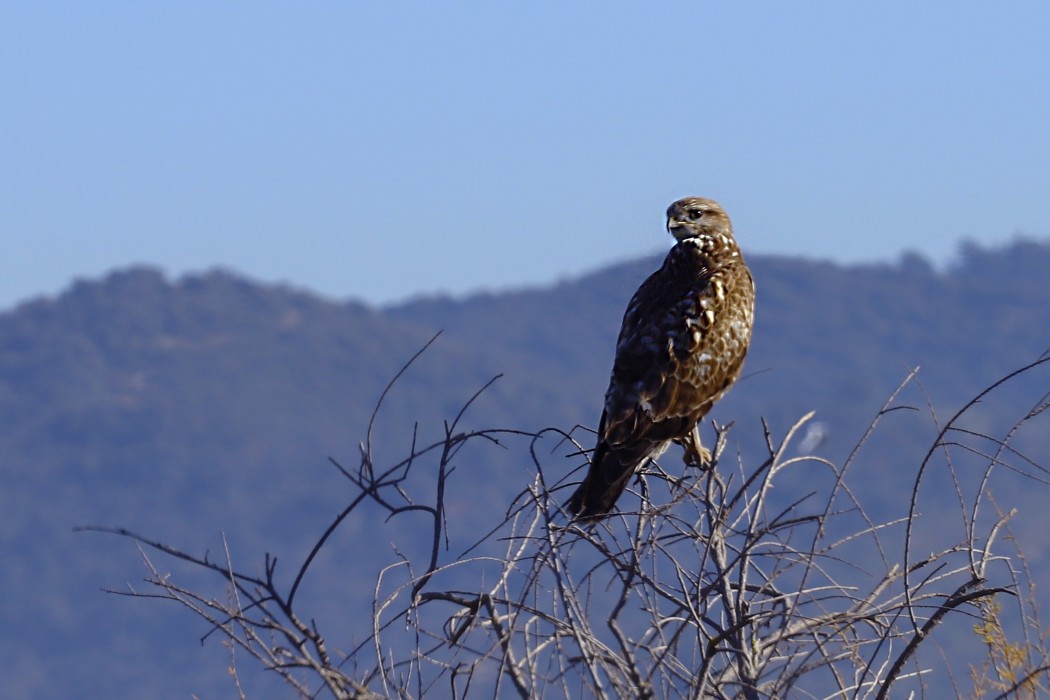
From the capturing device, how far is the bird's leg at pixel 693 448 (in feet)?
25.3

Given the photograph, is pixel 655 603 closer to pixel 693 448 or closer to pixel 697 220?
pixel 693 448

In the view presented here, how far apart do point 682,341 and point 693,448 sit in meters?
0.51

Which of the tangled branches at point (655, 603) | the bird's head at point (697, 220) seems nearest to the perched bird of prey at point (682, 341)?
the bird's head at point (697, 220)

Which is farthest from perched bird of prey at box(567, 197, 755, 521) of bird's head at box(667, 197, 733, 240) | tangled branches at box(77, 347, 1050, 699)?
tangled branches at box(77, 347, 1050, 699)

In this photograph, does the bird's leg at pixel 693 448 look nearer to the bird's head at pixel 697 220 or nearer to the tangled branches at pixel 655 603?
the bird's head at pixel 697 220

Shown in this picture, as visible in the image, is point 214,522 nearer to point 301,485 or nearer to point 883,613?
point 301,485

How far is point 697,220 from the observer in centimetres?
825

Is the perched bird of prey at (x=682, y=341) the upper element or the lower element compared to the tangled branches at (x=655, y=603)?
upper

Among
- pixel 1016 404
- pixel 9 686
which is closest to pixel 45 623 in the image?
pixel 9 686

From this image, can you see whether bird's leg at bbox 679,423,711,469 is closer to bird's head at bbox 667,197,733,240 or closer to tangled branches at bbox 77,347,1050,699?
bird's head at bbox 667,197,733,240

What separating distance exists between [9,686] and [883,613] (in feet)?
541

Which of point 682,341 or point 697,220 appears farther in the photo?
point 697,220

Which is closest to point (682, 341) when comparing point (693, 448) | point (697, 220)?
point (693, 448)

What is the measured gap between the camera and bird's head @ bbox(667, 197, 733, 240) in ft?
27.0
